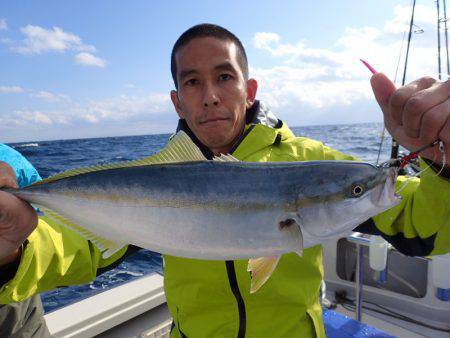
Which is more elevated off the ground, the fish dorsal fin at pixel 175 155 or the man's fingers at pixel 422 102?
the man's fingers at pixel 422 102

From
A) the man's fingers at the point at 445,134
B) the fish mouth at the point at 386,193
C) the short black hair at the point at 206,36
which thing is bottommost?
the fish mouth at the point at 386,193

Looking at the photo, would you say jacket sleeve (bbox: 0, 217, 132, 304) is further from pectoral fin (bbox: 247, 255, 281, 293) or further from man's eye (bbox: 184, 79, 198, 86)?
man's eye (bbox: 184, 79, 198, 86)

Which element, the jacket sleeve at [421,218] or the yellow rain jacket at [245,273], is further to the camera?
the yellow rain jacket at [245,273]

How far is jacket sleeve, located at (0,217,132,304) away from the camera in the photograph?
2.15 metres

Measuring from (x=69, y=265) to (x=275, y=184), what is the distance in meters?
1.48

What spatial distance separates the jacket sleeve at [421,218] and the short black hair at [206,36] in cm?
171

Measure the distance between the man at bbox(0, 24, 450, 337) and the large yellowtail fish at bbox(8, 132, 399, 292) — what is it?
0.38 m

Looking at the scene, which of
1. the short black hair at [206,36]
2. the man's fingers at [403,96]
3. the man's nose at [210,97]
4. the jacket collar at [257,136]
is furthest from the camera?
the short black hair at [206,36]

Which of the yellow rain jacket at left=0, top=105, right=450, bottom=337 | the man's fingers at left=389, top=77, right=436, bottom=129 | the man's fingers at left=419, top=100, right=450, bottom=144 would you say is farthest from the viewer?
the yellow rain jacket at left=0, top=105, right=450, bottom=337

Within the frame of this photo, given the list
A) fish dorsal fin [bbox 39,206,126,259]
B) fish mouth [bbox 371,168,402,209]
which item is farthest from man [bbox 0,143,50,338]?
fish mouth [bbox 371,168,402,209]

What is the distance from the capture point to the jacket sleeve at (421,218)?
6.79 ft

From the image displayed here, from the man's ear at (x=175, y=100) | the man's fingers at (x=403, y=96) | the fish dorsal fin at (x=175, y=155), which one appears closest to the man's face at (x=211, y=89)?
the man's ear at (x=175, y=100)

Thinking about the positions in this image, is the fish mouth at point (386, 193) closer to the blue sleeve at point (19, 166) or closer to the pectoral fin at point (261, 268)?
the pectoral fin at point (261, 268)

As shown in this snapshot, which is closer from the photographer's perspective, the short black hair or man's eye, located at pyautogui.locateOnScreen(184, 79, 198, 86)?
man's eye, located at pyautogui.locateOnScreen(184, 79, 198, 86)
